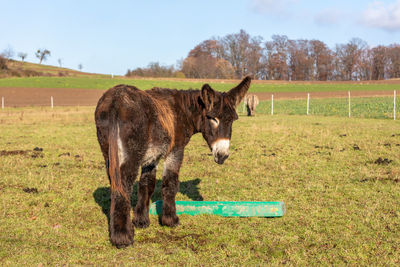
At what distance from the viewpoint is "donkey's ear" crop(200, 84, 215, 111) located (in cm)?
478

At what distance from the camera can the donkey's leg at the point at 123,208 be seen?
13.9ft

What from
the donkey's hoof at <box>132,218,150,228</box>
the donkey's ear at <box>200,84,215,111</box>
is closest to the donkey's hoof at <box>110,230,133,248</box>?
the donkey's hoof at <box>132,218,150,228</box>

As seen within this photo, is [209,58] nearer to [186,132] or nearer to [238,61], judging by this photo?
[238,61]

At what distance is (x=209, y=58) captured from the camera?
330 ft

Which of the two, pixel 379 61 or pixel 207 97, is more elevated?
pixel 379 61

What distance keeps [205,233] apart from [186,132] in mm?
1604

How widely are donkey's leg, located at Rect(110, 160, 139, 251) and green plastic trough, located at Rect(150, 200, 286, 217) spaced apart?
4.83ft

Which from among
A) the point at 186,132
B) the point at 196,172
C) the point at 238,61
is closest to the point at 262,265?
the point at 186,132

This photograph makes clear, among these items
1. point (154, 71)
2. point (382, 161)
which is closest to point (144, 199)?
point (382, 161)

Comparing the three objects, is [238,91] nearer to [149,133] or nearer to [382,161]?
[149,133]

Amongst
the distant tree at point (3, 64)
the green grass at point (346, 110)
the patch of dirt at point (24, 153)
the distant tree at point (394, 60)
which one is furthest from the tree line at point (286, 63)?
the patch of dirt at point (24, 153)

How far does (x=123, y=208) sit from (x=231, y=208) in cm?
216

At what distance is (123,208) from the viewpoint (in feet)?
14.3

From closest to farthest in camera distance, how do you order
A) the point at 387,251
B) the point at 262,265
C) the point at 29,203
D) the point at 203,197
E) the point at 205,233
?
the point at 262,265
the point at 387,251
the point at 205,233
the point at 29,203
the point at 203,197
